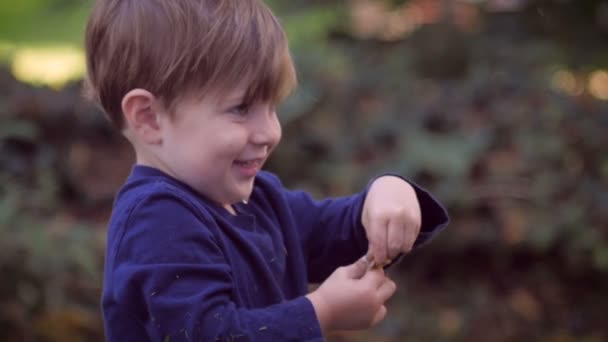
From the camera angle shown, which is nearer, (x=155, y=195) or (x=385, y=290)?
(x=155, y=195)

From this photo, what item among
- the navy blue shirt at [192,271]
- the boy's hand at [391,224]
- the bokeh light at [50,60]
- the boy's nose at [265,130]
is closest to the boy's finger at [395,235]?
the boy's hand at [391,224]

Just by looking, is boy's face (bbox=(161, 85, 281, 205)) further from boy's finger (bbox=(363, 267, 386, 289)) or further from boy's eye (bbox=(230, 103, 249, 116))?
boy's finger (bbox=(363, 267, 386, 289))

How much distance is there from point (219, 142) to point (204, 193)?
11cm

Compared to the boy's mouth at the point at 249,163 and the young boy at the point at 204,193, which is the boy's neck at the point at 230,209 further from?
the boy's mouth at the point at 249,163

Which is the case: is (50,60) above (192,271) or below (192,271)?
below

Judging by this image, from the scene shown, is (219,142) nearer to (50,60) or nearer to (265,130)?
(265,130)

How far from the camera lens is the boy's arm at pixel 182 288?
151cm

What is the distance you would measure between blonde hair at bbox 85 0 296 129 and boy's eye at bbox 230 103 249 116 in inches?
0.6

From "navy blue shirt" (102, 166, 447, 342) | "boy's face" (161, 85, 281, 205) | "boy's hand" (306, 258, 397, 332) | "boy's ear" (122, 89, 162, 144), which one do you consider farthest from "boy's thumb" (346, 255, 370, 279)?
"boy's ear" (122, 89, 162, 144)

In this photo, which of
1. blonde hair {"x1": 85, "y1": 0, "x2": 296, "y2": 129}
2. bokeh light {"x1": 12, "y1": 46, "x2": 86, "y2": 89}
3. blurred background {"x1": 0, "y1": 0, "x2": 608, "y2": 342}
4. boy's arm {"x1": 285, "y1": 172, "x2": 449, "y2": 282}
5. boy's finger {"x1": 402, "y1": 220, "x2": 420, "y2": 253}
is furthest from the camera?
bokeh light {"x1": 12, "y1": 46, "x2": 86, "y2": 89}

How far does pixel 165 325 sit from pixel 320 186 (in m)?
3.23

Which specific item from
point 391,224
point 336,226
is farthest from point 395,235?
point 336,226

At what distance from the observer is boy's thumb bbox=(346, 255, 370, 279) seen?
5.52 ft

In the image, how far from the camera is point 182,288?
4.98 feet
